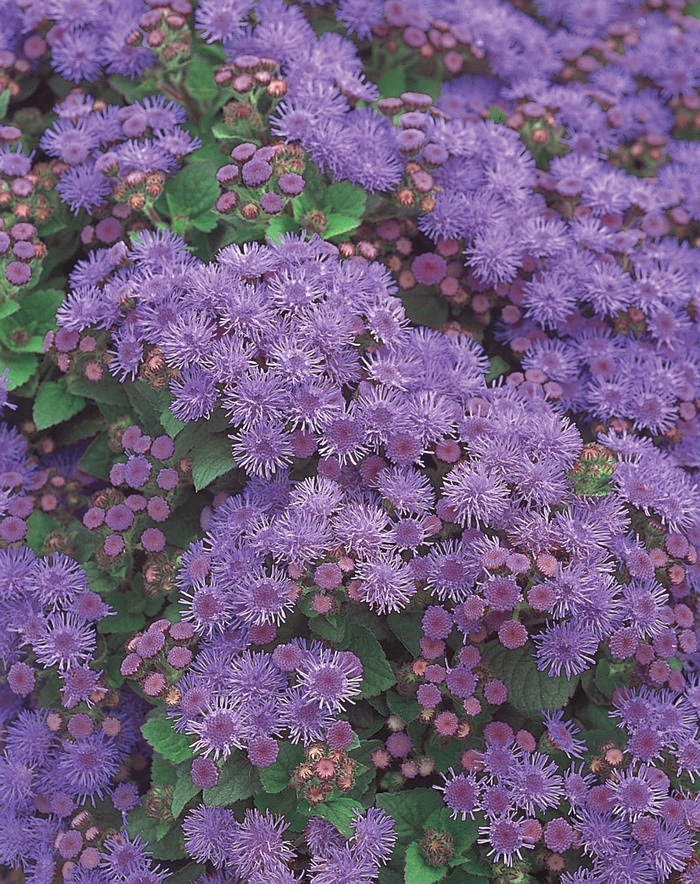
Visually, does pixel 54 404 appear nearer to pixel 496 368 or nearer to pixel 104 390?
pixel 104 390

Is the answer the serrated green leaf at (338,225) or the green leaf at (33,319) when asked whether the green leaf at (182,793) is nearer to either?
the green leaf at (33,319)

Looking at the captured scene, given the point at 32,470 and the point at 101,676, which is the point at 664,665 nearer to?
the point at 101,676

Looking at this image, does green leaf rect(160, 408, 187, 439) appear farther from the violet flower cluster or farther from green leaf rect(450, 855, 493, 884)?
green leaf rect(450, 855, 493, 884)

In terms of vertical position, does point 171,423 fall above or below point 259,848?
above

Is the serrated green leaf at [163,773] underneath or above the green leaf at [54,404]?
underneath

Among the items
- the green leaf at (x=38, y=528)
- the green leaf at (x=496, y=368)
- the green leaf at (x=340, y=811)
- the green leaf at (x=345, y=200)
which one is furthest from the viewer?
the green leaf at (x=496, y=368)

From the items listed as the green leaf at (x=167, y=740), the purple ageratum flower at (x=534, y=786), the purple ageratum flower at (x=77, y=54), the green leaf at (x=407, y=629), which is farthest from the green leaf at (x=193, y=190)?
the purple ageratum flower at (x=534, y=786)

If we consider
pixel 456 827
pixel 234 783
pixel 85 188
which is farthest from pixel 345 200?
pixel 456 827
